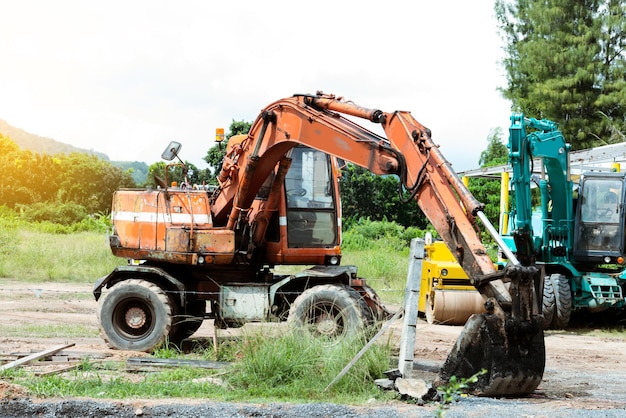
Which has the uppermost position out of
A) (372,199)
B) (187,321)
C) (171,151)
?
(372,199)

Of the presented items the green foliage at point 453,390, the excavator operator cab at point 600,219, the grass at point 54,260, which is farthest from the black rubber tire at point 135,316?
the grass at point 54,260

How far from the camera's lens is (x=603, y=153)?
20.2 metres

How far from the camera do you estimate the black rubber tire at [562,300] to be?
45.8 feet

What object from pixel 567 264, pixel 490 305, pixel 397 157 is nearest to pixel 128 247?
pixel 397 157

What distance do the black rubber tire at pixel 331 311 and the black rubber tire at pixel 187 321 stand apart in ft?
4.95

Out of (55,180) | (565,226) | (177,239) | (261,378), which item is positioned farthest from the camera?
(55,180)

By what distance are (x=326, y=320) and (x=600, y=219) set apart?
664cm

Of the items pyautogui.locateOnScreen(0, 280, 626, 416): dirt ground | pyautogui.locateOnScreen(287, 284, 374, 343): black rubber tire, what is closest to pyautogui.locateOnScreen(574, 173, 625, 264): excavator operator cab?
pyautogui.locateOnScreen(0, 280, 626, 416): dirt ground

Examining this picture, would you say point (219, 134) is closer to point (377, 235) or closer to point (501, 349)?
point (501, 349)

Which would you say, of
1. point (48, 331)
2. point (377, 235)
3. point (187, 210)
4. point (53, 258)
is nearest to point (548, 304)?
point (187, 210)

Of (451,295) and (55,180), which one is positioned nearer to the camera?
(451,295)

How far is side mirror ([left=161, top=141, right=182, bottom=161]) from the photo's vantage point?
10664 millimetres

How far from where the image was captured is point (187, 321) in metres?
11.3

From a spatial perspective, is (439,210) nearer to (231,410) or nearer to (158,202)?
(231,410)
